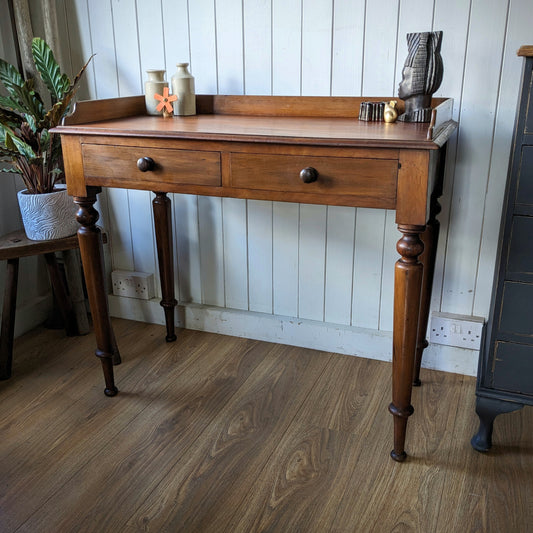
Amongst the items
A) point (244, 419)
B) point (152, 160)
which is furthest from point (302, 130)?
point (244, 419)

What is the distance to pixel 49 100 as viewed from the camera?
2.31 m

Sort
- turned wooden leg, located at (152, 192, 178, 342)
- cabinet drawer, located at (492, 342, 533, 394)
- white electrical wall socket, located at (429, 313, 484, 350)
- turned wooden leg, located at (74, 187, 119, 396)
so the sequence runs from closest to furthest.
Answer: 1. cabinet drawer, located at (492, 342, 533, 394)
2. turned wooden leg, located at (74, 187, 119, 396)
3. white electrical wall socket, located at (429, 313, 484, 350)
4. turned wooden leg, located at (152, 192, 178, 342)

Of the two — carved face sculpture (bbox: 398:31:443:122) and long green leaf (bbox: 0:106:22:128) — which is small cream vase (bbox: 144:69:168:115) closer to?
long green leaf (bbox: 0:106:22:128)

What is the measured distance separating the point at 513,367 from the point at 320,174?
0.73m

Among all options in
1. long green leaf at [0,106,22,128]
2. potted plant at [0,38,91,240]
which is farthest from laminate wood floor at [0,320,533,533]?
long green leaf at [0,106,22,128]

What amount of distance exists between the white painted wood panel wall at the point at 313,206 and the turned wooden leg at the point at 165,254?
0.12 metres

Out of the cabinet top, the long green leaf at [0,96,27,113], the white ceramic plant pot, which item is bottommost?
the white ceramic plant pot

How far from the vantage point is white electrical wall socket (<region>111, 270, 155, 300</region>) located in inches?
96.5

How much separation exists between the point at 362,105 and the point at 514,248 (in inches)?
24.9

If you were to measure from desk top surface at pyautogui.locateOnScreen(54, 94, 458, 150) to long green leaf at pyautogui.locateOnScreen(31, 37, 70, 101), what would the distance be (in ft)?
0.87

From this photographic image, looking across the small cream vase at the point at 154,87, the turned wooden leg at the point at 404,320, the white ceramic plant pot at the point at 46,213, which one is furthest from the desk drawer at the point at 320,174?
the white ceramic plant pot at the point at 46,213

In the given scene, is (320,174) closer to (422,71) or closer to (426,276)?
(422,71)

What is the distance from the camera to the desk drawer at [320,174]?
4.55ft

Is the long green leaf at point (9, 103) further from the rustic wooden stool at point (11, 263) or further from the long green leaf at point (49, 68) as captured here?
the rustic wooden stool at point (11, 263)
